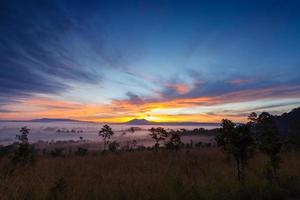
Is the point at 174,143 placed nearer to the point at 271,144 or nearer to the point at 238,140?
the point at 271,144

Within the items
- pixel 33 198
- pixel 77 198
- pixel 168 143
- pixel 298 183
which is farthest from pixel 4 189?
pixel 168 143

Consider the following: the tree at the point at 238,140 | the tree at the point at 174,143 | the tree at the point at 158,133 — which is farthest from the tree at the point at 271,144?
the tree at the point at 158,133

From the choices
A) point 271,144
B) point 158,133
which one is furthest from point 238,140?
point 158,133

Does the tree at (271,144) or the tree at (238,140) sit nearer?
the tree at (238,140)

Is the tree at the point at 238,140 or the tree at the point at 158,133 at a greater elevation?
the tree at the point at 158,133

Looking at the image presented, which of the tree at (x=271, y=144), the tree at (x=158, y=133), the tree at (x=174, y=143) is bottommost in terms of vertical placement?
the tree at (x=271, y=144)

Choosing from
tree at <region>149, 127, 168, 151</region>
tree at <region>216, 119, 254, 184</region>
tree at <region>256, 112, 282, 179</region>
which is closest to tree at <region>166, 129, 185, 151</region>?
tree at <region>149, 127, 168, 151</region>

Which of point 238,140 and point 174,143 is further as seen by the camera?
point 174,143

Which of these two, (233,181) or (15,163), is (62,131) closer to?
(15,163)

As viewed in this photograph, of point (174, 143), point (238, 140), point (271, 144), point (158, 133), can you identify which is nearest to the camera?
point (238, 140)

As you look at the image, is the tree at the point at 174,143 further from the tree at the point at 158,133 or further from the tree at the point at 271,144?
the tree at the point at 271,144

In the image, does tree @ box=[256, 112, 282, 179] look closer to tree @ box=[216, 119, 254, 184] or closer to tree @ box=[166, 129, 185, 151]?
tree @ box=[216, 119, 254, 184]

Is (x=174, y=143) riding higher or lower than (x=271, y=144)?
higher

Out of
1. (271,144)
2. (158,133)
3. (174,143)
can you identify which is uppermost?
(158,133)
